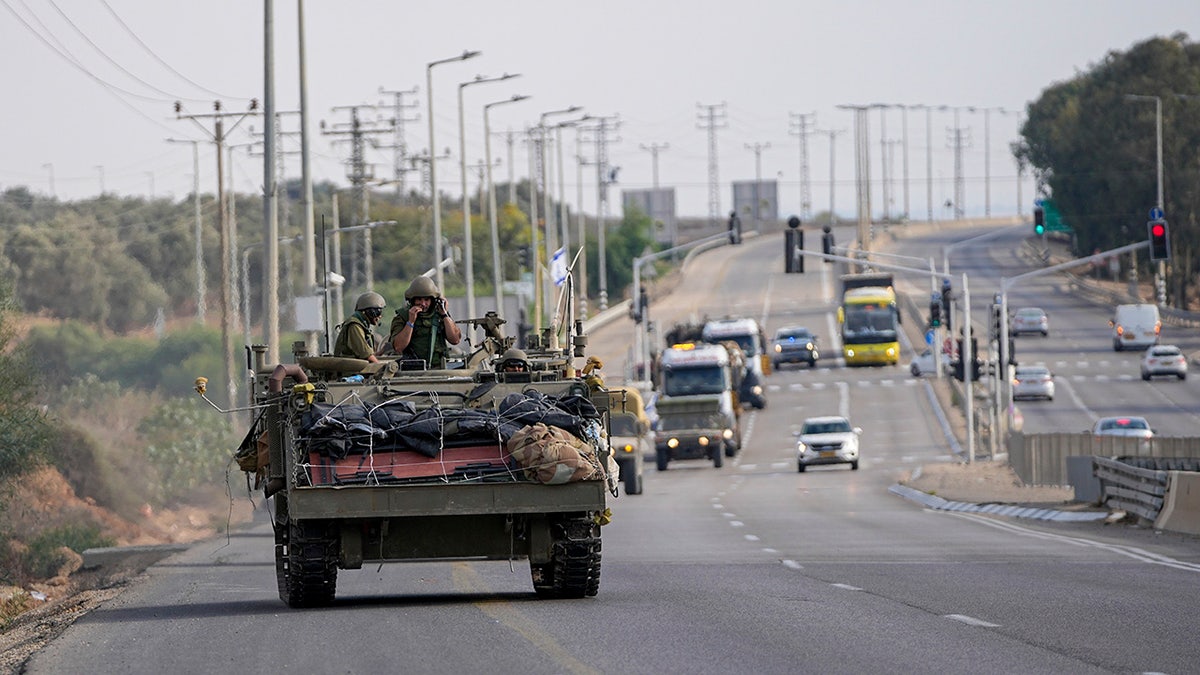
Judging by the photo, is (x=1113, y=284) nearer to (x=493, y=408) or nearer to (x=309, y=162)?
(x=309, y=162)

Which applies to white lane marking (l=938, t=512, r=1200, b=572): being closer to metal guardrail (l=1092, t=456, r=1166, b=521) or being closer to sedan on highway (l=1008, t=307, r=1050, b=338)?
metal guardrail (l=1092, t=456, r=1166, b=521)

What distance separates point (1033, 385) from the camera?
76625 mm

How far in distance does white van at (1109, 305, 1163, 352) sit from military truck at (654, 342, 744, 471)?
3177 centimetres

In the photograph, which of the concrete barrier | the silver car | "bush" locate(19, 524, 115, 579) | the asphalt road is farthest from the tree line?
the asphalt road

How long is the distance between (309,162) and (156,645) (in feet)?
78.0

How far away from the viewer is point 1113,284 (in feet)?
429

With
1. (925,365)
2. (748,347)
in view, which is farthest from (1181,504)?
(925,365)

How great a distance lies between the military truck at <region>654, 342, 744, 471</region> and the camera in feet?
194

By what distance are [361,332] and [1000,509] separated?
22.7 metres

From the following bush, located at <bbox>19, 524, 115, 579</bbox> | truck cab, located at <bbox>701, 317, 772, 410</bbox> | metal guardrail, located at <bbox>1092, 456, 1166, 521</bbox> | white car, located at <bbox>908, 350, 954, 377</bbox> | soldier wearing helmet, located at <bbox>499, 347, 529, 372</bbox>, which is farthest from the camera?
white car, located at <bbox>908, 350, 954, 377</bbox>

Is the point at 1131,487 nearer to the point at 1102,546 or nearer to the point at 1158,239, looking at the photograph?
the point at 1102,546

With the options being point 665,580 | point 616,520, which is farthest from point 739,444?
point 665,580

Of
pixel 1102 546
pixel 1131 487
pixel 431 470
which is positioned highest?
pixel 431 470

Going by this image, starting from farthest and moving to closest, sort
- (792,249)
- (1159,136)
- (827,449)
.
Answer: (1159,136), (792,249), (827,449)
